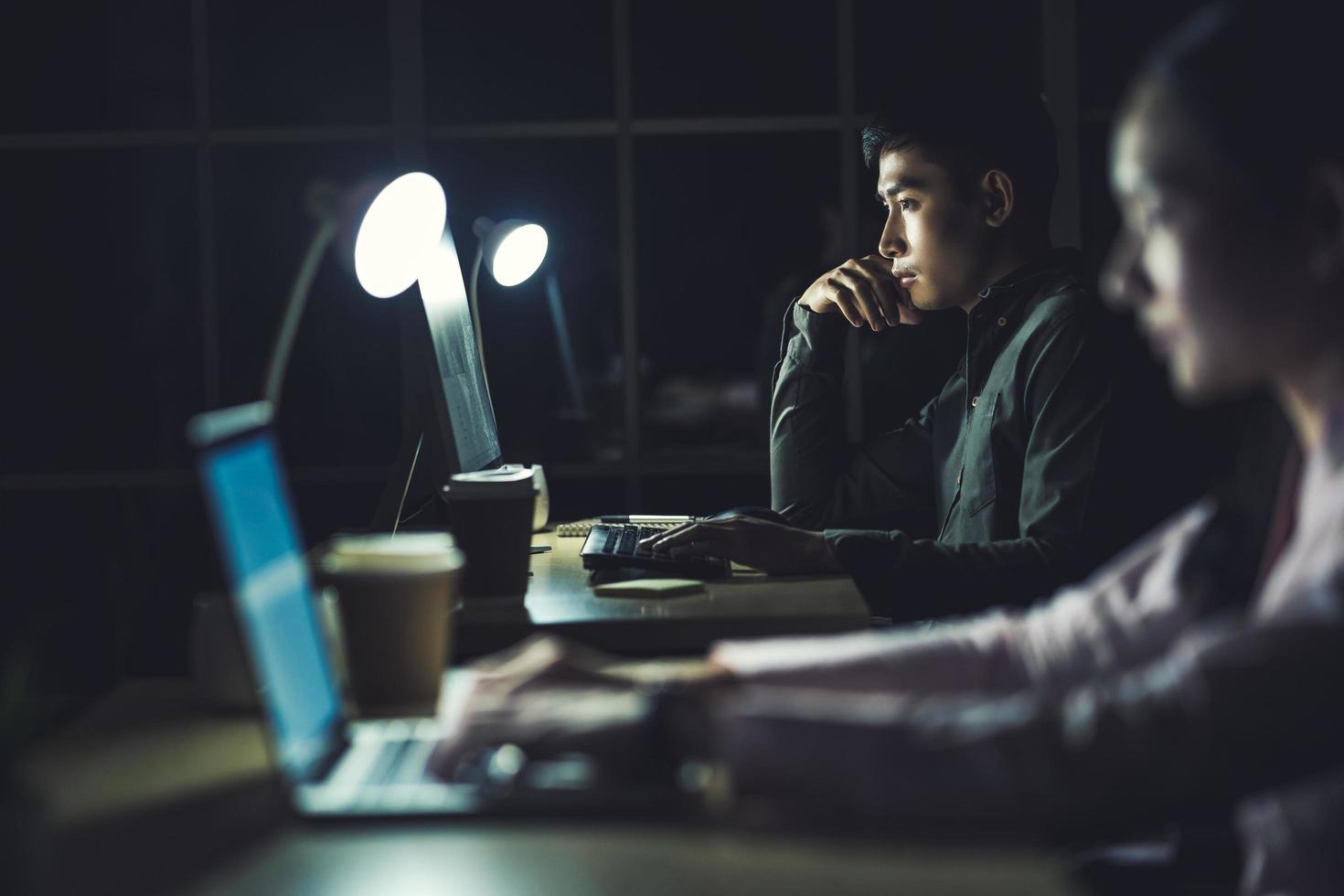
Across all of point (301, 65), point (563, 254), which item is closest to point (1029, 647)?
point (563, 254)

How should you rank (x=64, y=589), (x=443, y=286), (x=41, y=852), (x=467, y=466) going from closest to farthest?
(x=41, y=852) → (x=467, y=466) → (x=443, y=286) → (x=64, y=589)

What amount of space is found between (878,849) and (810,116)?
3.23 meters

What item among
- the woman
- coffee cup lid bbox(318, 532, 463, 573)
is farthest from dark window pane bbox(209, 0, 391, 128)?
the woman

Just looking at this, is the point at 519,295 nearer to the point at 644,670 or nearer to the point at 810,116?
the point at 810,116

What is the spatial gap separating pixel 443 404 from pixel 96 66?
290cm

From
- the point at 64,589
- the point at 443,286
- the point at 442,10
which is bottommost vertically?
the point at 64,589

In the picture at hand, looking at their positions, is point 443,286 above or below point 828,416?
above

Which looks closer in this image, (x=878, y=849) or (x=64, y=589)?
(x=878, y=849)

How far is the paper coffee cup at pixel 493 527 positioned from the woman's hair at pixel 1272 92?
2.91 feet

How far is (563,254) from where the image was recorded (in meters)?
4.17

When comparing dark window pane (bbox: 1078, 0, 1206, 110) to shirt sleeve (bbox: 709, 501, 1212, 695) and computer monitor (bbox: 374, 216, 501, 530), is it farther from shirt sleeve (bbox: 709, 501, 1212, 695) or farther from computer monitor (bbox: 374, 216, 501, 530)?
shirt sleeve (bbox: 709, 501, 1212, 695)

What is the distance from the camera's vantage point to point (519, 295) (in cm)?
441

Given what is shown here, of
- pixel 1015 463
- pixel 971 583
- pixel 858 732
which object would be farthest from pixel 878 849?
pixel 1015 463

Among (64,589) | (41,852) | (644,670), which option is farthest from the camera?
(64,589)
